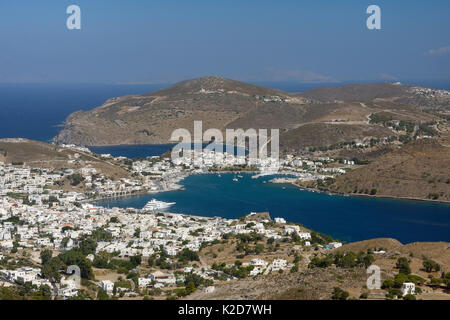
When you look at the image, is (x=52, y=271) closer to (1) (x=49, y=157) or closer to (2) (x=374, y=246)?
(2) (x=374, y=246)

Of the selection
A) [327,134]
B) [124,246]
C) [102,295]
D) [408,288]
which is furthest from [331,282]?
[327,134]

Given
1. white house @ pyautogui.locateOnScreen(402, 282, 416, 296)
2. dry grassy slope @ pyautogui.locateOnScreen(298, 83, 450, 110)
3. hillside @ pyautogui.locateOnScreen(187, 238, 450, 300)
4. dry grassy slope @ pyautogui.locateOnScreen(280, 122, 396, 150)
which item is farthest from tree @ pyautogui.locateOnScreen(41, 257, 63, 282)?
dry grassy slope @ pyautogui.locateOnScreen(298, 83, 450, 110)

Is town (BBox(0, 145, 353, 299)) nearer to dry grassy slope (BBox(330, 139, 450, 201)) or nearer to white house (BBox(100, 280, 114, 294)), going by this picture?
white house (BBox(100, 280, 114, 294))

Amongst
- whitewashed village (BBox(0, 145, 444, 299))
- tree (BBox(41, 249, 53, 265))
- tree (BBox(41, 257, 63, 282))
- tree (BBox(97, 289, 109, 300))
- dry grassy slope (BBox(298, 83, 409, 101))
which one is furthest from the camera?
dry grassy slope (BBox(298, 83, 409, 101))

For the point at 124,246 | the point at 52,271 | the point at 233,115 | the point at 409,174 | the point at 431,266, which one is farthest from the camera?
the point at 233,115

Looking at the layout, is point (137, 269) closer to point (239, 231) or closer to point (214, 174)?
point (239, 231)

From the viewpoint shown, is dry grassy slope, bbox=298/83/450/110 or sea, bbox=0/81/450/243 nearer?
sea, bbox=0/81/450/243

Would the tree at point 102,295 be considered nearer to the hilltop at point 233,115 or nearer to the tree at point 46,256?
the tree at point 46,256
